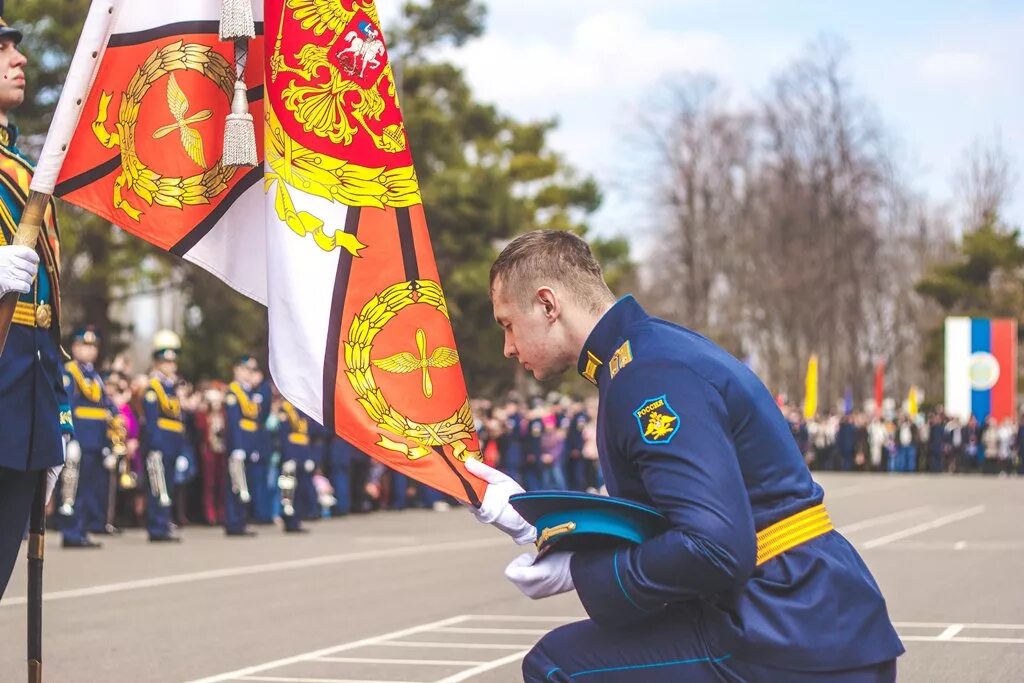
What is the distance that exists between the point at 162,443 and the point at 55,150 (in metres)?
13.7

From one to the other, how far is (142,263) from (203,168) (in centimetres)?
2779

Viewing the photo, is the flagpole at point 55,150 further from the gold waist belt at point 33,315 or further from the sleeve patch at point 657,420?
the sleeve patch at point 657,420

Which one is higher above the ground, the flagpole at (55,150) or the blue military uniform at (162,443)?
the flagpole at (55,150)

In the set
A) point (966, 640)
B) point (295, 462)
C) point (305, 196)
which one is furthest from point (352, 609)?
point (295, 462)

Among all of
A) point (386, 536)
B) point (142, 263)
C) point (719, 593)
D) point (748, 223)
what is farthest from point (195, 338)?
point (719, 593)

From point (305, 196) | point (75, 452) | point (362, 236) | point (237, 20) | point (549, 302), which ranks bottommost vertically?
point (75, 452)

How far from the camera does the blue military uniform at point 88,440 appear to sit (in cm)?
1678

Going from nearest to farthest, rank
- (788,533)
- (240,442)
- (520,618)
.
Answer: (788,533), (520,618), (240,442)

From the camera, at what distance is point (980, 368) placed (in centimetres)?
5228

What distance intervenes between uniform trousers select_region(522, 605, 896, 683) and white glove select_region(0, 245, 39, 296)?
6.59ft

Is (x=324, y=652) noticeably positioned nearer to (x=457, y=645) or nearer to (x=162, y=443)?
(x=457, y=645)

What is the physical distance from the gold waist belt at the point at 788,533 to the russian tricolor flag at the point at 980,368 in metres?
49.5

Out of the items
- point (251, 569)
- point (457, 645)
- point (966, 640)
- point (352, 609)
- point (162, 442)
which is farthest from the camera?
point (162, 442)

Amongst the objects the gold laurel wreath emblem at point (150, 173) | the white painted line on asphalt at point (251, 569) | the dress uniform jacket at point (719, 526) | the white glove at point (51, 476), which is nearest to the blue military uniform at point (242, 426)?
the white painted line on asphalt at point (251, 569)
